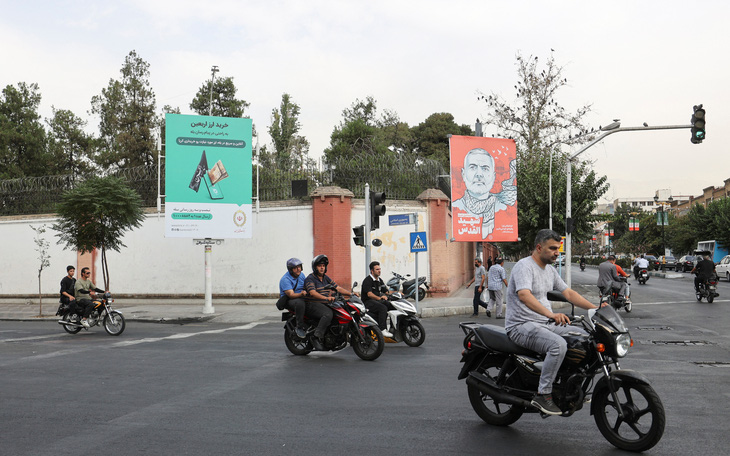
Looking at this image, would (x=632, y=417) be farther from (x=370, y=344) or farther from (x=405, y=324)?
(x=405, y=324)

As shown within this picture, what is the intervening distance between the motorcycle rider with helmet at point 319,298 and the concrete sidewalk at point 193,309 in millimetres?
7697

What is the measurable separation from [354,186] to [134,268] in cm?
885

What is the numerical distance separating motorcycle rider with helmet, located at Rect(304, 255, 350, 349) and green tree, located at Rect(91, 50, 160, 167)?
3300cm

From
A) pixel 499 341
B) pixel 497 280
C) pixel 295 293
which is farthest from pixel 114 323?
pixel 499 341

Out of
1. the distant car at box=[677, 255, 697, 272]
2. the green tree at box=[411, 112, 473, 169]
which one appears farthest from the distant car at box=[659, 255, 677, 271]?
the green tree at box=[411, 112, 473, 169]

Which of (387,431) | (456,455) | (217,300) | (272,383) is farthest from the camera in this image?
(217,300)

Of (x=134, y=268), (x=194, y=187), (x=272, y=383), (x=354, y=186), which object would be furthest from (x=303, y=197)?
(x=272, y=383)

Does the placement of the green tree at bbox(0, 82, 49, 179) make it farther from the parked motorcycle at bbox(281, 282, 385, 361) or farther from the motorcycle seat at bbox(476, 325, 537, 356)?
the motorcycle seat at bbox(476, 325, 537, 356)

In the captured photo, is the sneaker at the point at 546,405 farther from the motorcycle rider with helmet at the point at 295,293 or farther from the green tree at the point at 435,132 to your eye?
the green tree at the point at 435,132

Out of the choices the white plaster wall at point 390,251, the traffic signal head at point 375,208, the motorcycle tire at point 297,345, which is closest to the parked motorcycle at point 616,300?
the white plaster wall at point 390,251

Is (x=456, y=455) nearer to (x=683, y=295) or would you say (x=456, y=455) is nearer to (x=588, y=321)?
(x=588, y=321)

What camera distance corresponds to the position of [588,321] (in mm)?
5176

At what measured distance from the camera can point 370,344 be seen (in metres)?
10.2

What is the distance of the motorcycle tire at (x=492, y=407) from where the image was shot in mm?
5791
